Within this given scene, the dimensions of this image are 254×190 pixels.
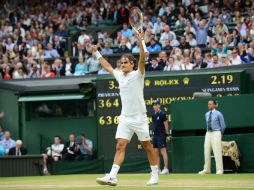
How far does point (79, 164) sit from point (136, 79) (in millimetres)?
11772

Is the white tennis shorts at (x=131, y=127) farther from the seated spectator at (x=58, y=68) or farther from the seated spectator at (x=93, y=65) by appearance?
the seated spectator at (x=58, y=68)

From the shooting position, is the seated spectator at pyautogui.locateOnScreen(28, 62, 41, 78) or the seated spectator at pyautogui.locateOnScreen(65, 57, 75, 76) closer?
the seated spectator at pyautogui.locateOnScreen(65, 57, 75, 76)

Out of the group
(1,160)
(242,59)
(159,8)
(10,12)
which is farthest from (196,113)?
(10,12)

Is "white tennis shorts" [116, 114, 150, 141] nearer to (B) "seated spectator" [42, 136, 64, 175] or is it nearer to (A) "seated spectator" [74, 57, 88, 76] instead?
(B) "seated spectator" [42, 136, 64, 175]

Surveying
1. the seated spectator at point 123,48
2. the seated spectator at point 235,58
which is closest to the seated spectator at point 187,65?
the seated spectator at point 235,58

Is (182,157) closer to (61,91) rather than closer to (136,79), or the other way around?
(61,91)

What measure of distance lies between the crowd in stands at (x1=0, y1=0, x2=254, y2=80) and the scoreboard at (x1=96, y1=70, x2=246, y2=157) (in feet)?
4.30

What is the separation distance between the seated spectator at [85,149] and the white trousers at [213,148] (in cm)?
544

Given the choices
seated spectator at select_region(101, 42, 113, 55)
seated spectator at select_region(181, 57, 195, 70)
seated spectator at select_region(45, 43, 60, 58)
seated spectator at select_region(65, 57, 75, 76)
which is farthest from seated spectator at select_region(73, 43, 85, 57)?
seated spectator at select_region(181, 57, 195, 70)

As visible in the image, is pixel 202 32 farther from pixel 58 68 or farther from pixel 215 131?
pixel 215 131

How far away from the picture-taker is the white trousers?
69.6ft

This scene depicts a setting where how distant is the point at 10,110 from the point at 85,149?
4234 mm

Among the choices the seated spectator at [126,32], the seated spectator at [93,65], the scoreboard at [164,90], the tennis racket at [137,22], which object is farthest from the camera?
the seated spectator at [126,32]

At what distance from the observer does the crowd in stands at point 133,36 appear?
85.6ft
